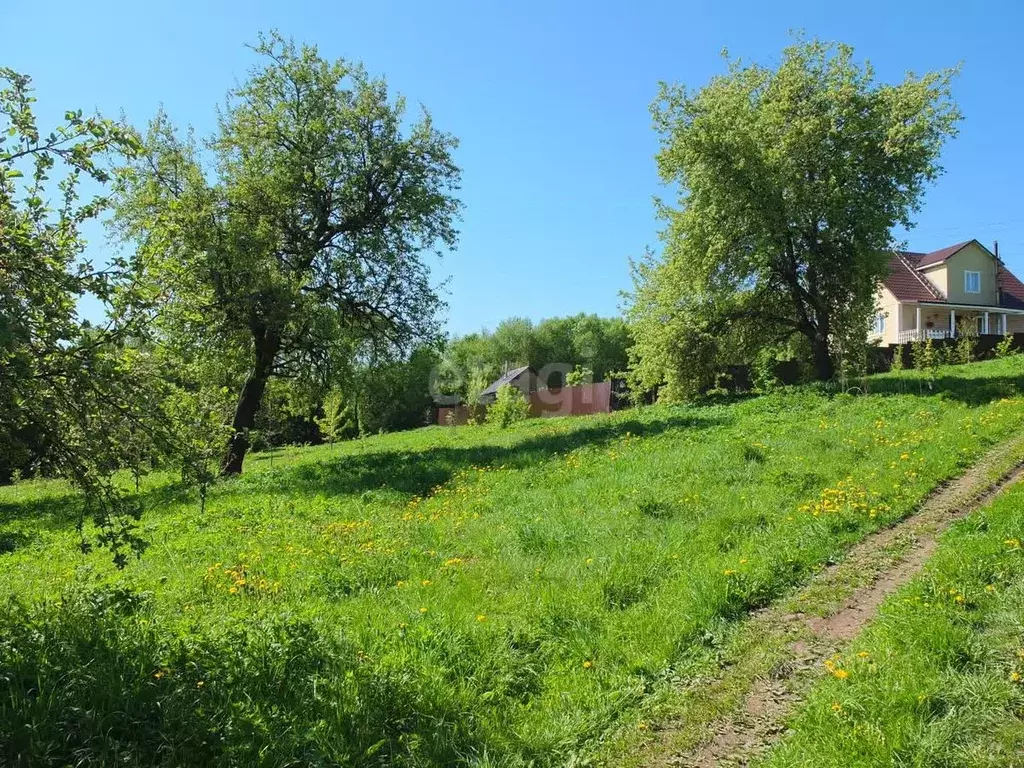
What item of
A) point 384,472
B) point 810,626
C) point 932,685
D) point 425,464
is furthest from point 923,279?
point 932,685

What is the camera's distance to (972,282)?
125 feet

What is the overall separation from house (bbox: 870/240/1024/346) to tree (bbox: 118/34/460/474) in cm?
2860

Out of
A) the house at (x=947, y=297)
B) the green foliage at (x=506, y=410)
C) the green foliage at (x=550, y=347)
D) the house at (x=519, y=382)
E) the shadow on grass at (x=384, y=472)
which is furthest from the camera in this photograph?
the green foliage at (x=550, y=347)

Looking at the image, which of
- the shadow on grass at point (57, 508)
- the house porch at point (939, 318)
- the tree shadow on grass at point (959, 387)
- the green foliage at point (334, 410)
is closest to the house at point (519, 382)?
the green foliage at point (334, 410)

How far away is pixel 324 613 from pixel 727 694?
3329 mm

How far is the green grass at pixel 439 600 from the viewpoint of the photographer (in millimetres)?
3658

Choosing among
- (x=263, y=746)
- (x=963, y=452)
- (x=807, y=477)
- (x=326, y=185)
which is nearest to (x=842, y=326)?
(x=963, y=452)

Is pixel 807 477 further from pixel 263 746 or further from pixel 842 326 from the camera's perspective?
pixel 842 326

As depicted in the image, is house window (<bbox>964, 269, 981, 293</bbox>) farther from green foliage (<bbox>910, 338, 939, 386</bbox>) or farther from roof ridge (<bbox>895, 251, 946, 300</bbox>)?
green foliage (<bbox>910, 338, 939, 386</bbox>)

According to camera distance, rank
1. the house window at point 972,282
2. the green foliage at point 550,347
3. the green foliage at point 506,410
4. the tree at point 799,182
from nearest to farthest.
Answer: the tree at point 799,182 → the green foliage at point 506,410 → the house window at point 972,282 → the green foliage at point 550,347

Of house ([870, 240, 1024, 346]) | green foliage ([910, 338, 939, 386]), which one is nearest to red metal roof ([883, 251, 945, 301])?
house ([870, 240, 1024, 346])

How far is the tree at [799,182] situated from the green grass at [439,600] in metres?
7.00

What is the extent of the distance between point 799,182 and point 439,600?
16553 millimetres

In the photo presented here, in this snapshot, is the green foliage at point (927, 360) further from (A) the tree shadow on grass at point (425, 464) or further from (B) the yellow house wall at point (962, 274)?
(B) the yellow house wall at point (962, 274)
